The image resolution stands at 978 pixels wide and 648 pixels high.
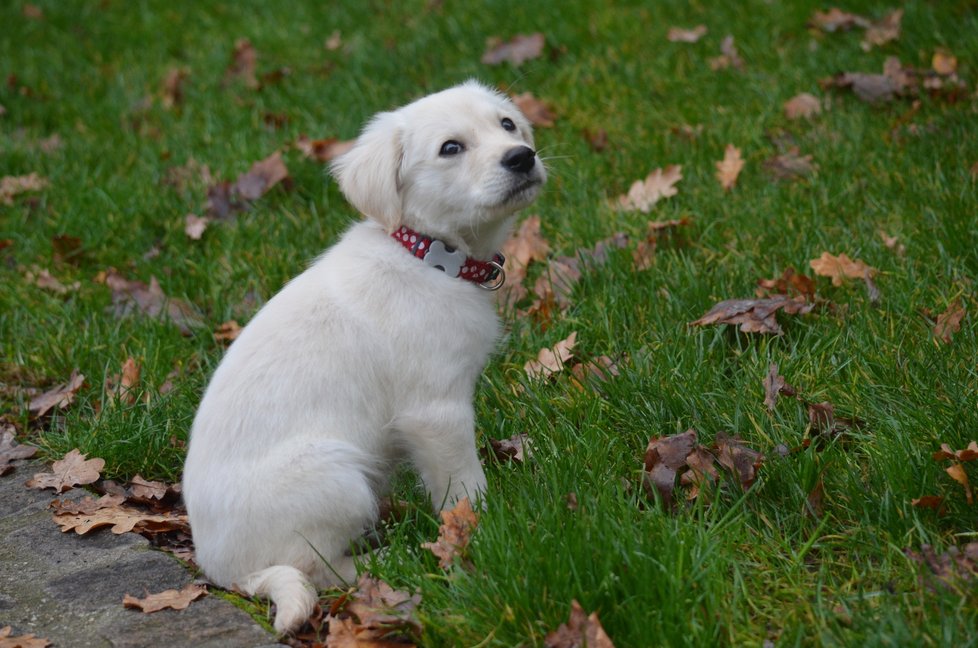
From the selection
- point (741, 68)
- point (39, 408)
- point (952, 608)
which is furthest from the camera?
point (741, 68)

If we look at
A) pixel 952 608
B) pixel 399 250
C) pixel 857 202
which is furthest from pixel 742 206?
pixel 952 608

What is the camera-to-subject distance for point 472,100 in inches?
126

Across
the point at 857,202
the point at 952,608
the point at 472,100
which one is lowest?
the point at 857,202

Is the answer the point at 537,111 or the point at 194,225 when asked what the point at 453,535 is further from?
the point at 537,111

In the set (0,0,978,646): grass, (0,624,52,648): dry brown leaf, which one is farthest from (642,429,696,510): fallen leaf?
(0,624,52,648): dry brown leaf

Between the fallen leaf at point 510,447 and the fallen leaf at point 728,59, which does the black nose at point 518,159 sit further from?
the fallen leaf at point 728,59

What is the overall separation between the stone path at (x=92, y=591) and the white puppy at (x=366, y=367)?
0.42 ft

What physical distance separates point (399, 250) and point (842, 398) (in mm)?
1346

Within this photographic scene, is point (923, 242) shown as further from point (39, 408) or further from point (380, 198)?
point (39, 408)

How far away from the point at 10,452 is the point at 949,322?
3.09m

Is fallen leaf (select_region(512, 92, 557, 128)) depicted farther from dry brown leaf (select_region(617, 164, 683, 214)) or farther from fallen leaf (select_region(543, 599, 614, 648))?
fallen leaf (select_region(543, 599, 614, 648))

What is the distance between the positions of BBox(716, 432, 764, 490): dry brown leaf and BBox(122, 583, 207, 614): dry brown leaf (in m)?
1.38

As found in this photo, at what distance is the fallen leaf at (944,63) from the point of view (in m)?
4.99

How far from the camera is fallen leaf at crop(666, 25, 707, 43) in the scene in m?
5.89
